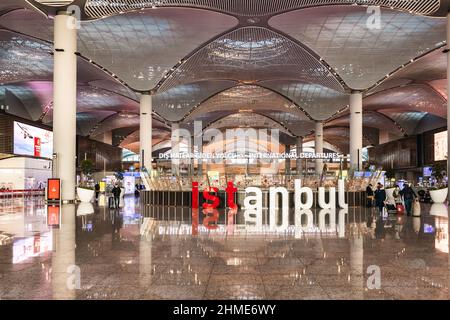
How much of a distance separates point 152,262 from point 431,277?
12.7ft

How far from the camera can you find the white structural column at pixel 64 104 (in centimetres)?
2042

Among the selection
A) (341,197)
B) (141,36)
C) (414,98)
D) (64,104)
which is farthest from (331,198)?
(414,98)

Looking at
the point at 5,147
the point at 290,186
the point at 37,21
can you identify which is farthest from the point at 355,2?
the point at 5,147

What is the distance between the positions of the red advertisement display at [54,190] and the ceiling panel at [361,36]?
15931 mm

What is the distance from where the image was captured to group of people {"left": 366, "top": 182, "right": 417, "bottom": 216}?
55.7 feet

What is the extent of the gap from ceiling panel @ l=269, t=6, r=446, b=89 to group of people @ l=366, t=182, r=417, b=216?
10331 mm

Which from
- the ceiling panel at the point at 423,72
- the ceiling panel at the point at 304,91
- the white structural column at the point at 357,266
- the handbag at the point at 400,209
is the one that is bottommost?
the handbag at the point at 400,209

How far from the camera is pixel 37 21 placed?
25.1 m

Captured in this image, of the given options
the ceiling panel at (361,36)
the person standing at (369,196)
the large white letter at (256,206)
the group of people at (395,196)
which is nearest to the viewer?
the large white letter at (256,206)


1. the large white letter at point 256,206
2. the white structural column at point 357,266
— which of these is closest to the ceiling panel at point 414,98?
the large white letter at point 256,206

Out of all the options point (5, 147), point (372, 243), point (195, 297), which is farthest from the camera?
point (5, 147)

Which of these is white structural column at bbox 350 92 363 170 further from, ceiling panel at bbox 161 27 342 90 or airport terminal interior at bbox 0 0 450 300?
ceiling panel at bbox 161 27 342 90

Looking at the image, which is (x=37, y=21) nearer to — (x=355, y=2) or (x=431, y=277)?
(x=355, y=2)

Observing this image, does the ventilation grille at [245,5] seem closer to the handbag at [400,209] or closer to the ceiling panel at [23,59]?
the ceiling panel at [23,59]
